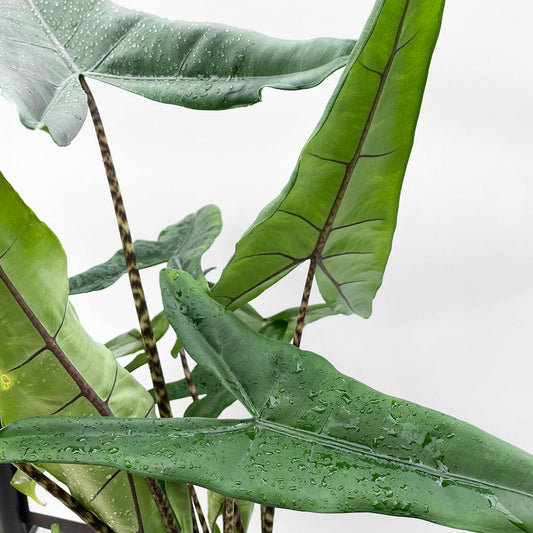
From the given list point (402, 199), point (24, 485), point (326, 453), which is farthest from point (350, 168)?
point (402, 199)

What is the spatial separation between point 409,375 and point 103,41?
0.93 m

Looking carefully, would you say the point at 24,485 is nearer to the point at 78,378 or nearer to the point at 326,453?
the point at 78,378

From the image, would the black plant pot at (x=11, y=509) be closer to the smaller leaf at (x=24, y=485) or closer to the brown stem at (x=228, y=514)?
the smaller leaf at (x=24, y=485)

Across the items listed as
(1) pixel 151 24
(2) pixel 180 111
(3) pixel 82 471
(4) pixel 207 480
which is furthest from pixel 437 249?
(4) pixel 207 480

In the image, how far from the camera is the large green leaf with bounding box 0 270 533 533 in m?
0.50

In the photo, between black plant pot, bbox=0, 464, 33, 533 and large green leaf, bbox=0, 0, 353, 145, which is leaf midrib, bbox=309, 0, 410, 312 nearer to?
large green leaf, bbox=0, 0, 353, 145

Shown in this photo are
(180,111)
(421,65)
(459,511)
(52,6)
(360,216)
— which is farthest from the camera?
(180,111)

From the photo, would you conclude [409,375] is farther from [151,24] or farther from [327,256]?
[151,24]

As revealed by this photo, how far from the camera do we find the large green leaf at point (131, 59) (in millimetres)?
656

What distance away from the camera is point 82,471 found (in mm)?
697

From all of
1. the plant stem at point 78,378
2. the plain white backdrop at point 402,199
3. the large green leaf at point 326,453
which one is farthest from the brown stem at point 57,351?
the plain white backdrop at point 402,199

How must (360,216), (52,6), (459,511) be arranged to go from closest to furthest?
1. (459,511)
2. (360,216)
3. (52,6)

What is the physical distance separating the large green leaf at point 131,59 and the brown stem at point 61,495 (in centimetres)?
31

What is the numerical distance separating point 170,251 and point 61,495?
0.40 meters
